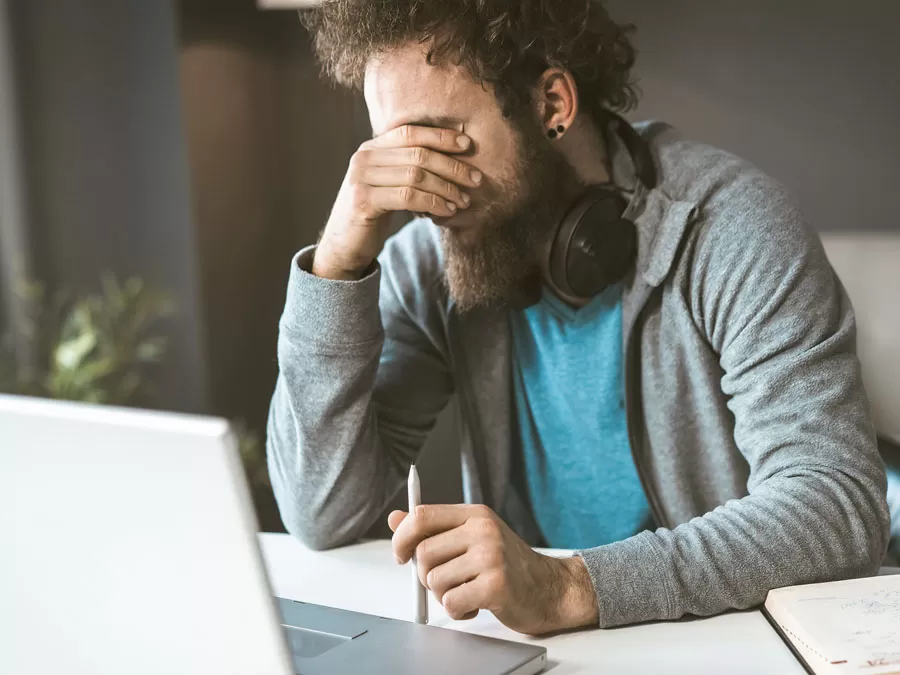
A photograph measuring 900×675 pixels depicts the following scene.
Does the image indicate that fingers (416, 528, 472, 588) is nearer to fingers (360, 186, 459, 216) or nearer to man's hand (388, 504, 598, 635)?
man's hand (388, 504, 598, 635)

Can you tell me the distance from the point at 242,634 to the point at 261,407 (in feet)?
8.29

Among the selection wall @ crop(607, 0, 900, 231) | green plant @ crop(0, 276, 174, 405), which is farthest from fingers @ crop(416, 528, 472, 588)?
green plant @ crop(0, 276, 174, 405)

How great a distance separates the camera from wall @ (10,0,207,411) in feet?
8.92

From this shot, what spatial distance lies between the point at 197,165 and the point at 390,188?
1720mm

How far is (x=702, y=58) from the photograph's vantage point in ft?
7.51

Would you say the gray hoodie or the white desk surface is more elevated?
the gray hoodie

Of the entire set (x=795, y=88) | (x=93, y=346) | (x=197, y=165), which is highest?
(x=795, y=88)

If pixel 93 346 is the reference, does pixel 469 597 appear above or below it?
above

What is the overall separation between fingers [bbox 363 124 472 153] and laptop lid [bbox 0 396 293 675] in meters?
0.69

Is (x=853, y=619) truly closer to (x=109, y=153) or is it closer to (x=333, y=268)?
(x=333, y=268)

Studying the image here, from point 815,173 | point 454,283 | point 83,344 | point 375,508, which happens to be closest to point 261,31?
point 83,344

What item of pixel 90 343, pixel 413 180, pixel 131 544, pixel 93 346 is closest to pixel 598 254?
pixel 413 180

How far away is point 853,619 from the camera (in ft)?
2.77

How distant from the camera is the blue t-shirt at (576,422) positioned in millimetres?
1360
